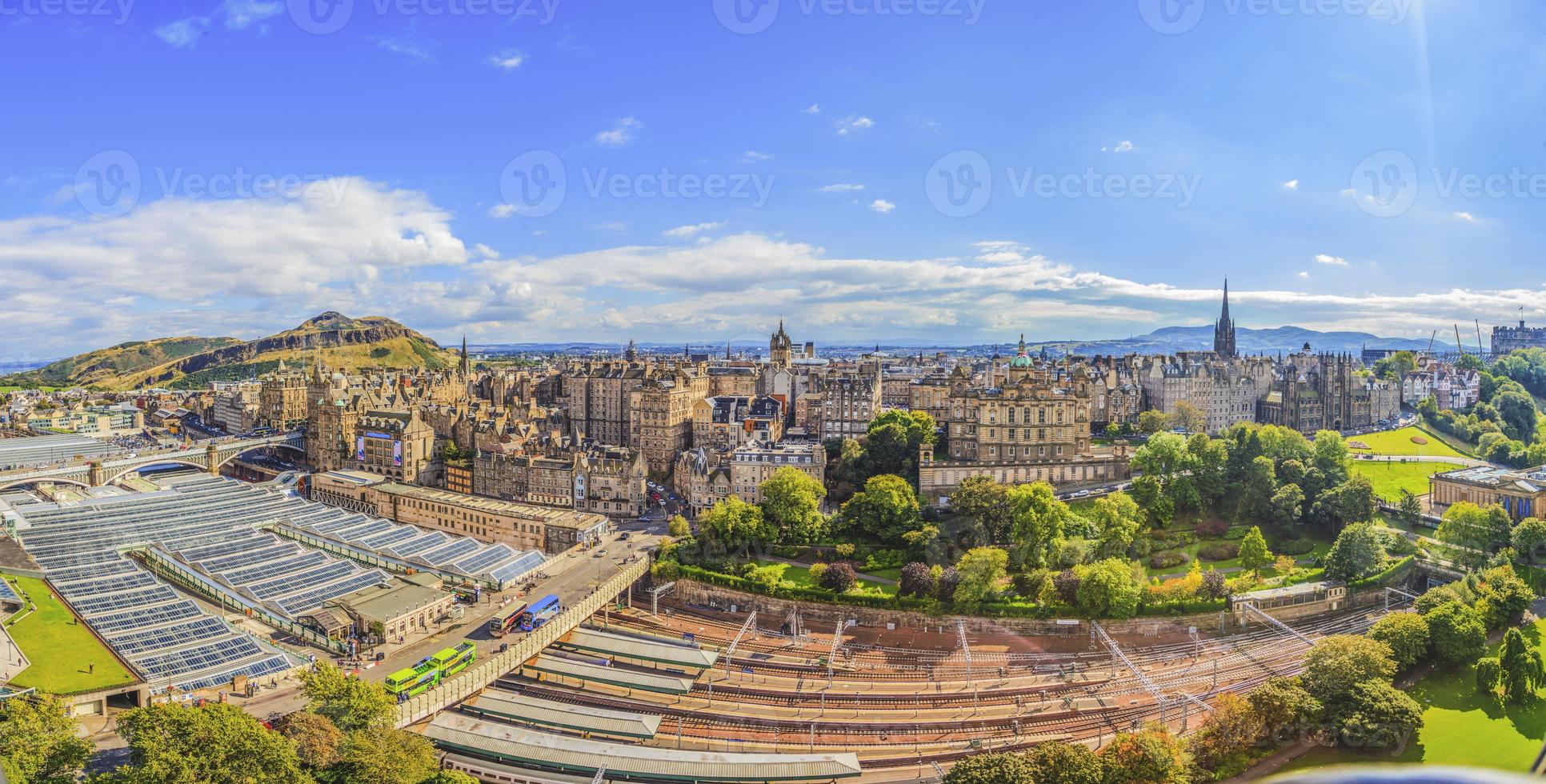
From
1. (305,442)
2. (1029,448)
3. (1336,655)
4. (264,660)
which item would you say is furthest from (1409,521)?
(305,442)

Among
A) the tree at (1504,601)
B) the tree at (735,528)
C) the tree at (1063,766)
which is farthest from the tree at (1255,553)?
the tree at (735,528)

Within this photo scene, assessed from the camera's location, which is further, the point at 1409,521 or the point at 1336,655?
the point at 1409,521

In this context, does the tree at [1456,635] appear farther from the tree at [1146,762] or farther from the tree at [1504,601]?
the tree at [1146,762]

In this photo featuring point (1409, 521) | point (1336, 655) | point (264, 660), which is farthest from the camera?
point (1409, 521)

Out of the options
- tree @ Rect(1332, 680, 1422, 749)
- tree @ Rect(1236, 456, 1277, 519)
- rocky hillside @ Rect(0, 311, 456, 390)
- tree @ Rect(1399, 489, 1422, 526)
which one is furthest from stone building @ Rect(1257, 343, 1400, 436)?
rocky hillside @ Rect(0, 311, 456, 390)

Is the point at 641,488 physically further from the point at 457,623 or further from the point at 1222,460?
the point at 1222,460

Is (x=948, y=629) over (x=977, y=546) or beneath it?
beneath
